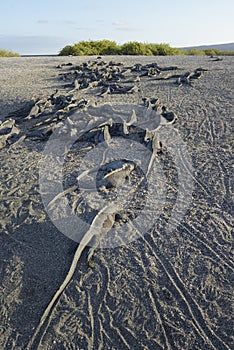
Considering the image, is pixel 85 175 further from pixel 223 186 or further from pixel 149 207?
pixel 223 186

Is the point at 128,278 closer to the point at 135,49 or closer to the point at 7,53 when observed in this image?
the point at 135,49

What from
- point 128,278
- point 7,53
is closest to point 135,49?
point 7,53

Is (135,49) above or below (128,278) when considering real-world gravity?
above

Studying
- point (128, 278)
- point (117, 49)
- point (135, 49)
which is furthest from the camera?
point (117, 49)

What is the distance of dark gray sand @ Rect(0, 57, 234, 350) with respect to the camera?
320 centimetres

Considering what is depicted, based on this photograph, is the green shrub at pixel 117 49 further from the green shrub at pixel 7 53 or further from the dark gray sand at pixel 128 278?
the dark gray sand at pixel 128 278

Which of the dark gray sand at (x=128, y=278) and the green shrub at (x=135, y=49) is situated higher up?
the green shrub at (x=135, y=49)

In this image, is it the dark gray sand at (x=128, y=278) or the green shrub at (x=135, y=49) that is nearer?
the dark gray sand at (x=128, y=278)

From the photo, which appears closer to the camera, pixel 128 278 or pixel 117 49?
pixel 128 278

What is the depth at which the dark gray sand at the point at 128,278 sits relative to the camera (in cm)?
320

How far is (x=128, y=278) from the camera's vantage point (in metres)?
3.72

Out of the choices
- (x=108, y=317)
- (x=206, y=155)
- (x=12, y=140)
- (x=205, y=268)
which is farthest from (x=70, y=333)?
(x=12, y=140)

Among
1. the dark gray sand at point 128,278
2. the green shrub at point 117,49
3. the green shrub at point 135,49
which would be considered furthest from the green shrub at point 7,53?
the dark gray sand at point 128,278

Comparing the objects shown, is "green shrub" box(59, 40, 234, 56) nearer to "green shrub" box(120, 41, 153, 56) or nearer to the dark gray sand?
"green shrub" box(120, 41, 153, 56)
